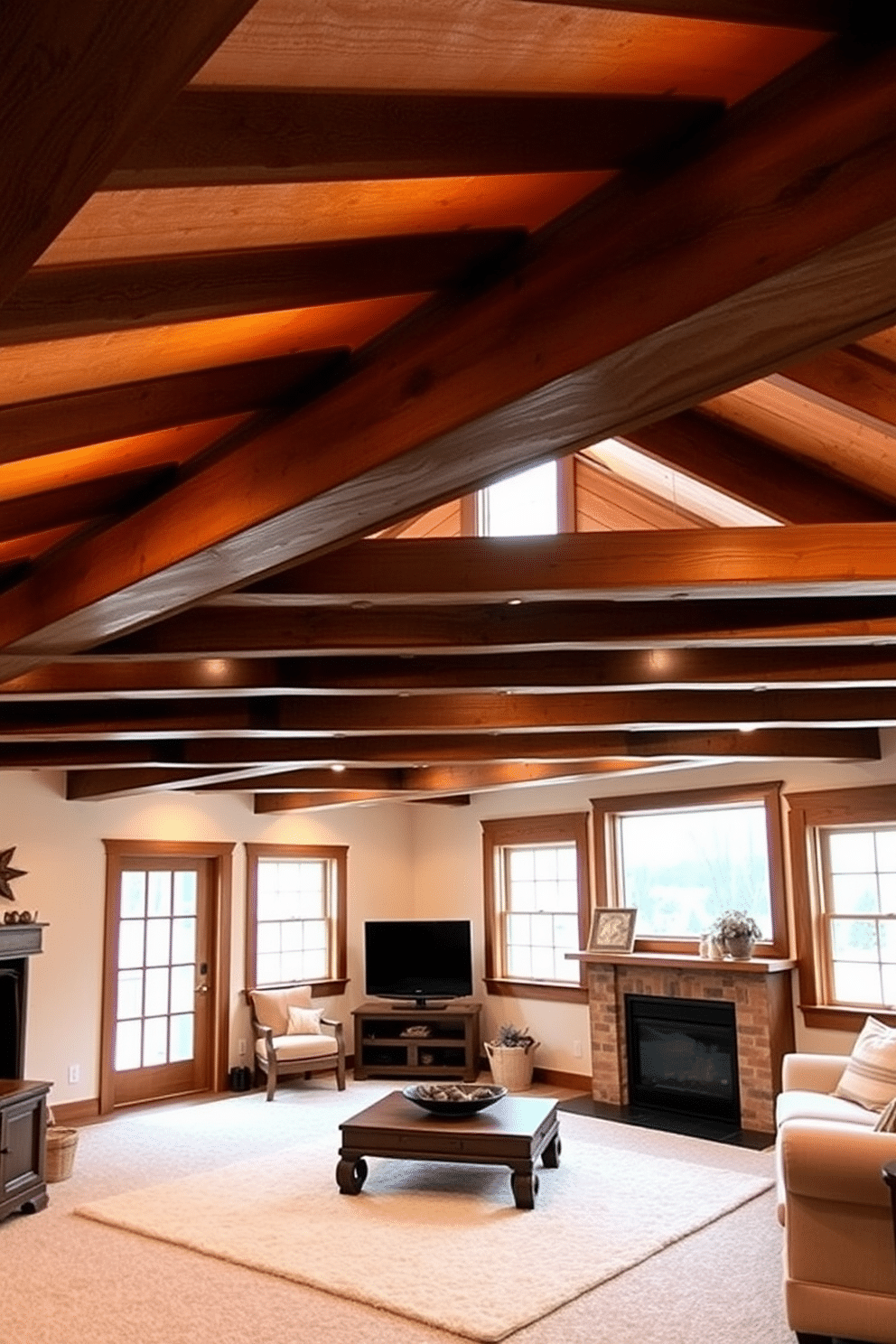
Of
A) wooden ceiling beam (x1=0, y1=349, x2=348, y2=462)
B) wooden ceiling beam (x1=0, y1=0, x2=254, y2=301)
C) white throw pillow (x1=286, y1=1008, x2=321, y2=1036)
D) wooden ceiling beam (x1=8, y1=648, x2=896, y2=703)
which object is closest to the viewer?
wooden ceiling beam (x1=0, y1=0, x2=254, y2=301)

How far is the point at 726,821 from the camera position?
827 centimetres

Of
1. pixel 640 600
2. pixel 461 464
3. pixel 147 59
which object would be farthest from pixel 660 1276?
pixel 147 59

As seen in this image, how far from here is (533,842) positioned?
959cm

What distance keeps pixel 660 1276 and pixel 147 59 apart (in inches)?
205

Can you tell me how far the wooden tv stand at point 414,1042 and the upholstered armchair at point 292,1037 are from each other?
0.32 metres

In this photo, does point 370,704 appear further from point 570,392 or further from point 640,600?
point 570,392

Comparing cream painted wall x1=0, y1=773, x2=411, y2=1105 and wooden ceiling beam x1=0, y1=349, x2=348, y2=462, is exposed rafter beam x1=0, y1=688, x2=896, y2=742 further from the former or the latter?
cream painted wall x1=0, y1=773, x2=411, y2=1105

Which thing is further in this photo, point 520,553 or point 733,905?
point 733,905

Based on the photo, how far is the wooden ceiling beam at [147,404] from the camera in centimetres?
189

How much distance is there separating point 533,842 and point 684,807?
1.64 metres

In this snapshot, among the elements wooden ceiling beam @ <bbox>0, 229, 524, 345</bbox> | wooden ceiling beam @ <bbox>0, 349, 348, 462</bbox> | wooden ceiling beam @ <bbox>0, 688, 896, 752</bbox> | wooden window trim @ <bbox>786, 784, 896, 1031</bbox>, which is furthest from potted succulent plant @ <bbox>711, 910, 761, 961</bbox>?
wooden ceiling beam @ <bbox>0, 229, 524, 345</bbox>

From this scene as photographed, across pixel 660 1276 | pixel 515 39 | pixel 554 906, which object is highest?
pixel 515 39

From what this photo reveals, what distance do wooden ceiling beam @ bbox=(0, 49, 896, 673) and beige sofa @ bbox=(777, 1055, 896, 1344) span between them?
124 inches

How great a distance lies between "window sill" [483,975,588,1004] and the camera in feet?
29.6
